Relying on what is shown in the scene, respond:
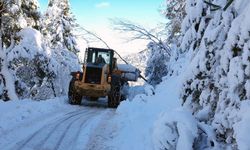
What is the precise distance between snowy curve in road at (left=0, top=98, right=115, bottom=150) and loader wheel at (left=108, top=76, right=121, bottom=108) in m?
4.78

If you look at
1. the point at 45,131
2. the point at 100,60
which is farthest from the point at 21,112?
the point at 100,60

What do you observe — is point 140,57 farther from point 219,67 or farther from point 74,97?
point 219,67

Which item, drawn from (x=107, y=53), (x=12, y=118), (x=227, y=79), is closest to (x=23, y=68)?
(x=107, y=53)

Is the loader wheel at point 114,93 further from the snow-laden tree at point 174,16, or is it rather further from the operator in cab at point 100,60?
the snow-laden tree at point 174,16

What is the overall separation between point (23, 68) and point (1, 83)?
2442 millimetres

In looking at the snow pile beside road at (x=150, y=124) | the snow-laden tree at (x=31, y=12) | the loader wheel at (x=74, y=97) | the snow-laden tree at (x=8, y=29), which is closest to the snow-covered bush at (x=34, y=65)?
the snow-laden tree at (x=8, y=29)

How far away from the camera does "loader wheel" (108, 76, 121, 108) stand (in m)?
19.8

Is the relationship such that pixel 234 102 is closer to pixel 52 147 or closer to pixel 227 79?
pixel 227 79

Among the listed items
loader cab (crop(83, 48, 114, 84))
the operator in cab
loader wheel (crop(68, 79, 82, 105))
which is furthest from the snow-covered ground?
the operator in cab

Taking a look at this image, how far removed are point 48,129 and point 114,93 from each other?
→ 29.5ft

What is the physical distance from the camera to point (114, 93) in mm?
19906

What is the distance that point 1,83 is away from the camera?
2117 centimetres

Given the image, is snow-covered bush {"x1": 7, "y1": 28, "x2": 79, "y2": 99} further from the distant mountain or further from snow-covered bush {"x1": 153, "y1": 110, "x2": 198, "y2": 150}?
snow-covered bush {"x1": 153, "y1": 110, "x2": 198, "y2": 150}

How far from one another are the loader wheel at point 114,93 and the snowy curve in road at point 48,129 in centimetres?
478
